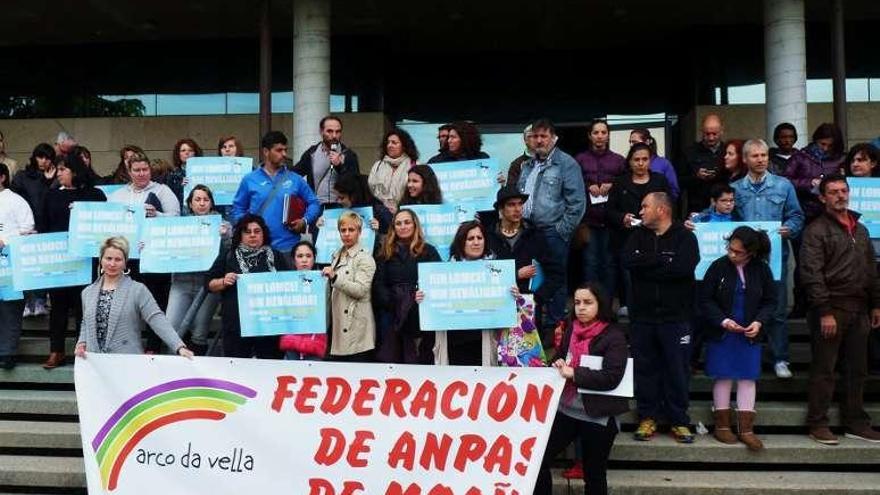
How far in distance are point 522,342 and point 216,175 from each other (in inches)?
162

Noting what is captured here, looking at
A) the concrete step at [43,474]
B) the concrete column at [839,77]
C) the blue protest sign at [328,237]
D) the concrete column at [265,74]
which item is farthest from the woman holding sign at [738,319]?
the concrete column at [265,74]

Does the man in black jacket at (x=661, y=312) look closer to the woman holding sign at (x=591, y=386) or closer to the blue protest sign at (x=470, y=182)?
the woman holding sign at (x=591, y=386)

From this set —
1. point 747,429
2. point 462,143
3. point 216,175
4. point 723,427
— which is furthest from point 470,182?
point 747,429

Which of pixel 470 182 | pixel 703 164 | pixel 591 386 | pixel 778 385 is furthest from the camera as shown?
pixel 703 164

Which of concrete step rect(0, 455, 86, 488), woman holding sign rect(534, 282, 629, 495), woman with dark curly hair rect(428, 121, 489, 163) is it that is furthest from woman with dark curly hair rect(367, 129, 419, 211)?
concrete step rect(0, 455, 86, 488)

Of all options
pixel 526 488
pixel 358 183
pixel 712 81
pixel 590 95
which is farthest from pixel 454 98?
pixel 526 488

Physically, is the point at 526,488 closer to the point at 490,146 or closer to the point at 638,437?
the point at 638,437

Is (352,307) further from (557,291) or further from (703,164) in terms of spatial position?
(703,164)

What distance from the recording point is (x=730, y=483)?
560 centimetres

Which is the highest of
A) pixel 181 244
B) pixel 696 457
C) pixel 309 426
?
pixel 181 244

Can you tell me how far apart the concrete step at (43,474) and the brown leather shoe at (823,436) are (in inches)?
222

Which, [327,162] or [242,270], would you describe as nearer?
[242,270]

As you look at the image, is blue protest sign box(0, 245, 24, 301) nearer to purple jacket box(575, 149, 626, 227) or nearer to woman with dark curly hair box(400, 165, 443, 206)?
woman with dark curly hair box(400, 165, 443, 206)

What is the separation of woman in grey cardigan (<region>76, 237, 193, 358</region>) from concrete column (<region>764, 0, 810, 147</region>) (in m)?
8.46
